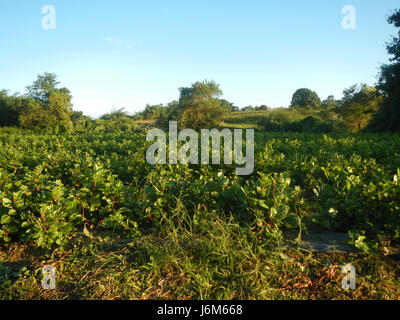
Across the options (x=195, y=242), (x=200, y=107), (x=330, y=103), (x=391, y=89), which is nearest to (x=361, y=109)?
(x=391, y=89)

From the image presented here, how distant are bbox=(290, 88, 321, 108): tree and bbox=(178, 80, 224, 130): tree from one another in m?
35.3

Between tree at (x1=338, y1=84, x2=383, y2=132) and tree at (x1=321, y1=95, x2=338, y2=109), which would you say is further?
tree at (x1=321, y1=95, x2=338, y2=109)

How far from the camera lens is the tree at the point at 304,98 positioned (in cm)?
5741

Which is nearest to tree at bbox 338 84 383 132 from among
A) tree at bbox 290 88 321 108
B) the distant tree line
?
the distant tree line

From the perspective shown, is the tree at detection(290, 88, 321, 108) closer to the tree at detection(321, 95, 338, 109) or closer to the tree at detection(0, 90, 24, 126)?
the tree at detection(321, 95, 338, 109)

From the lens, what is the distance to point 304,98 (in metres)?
59.9

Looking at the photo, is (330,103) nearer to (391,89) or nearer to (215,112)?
(215,112)

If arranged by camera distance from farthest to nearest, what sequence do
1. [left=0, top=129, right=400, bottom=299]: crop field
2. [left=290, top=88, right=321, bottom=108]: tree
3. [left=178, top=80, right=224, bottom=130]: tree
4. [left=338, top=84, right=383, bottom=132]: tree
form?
[left=290, top=88, right=321, bottom=108]: tree < [left=178, top=80, right=224, bottom=130]: tree < [left=338, top=84, right=383, bottom=132]: tree < [left=0, top=129, right=400, bottom=299]: crop field

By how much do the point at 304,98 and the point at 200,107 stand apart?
148ft

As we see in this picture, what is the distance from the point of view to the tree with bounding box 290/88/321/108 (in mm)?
57406

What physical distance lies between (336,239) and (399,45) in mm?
18464

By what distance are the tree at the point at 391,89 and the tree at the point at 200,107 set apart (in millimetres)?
14073

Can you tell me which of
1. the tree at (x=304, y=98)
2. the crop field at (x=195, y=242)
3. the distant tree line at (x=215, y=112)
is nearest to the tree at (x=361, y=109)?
the distant tree line at (x=215, y=112)

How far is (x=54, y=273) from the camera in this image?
5.99ft
